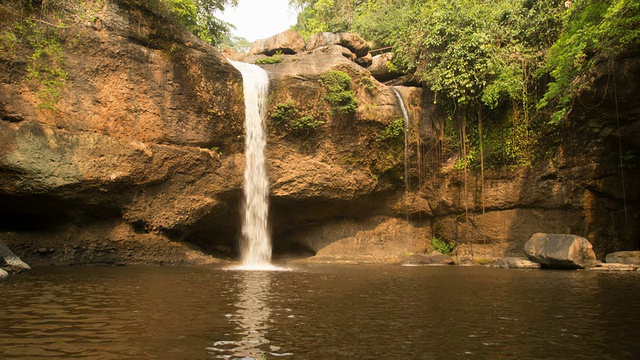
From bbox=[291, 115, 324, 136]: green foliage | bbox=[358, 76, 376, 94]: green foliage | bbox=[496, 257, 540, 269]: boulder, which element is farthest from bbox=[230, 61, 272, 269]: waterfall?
bbox=[496, 257, 540, 269]: boulder

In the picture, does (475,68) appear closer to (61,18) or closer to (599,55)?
(599,55)

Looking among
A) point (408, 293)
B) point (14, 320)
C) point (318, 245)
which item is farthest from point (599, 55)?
point (14, 320)

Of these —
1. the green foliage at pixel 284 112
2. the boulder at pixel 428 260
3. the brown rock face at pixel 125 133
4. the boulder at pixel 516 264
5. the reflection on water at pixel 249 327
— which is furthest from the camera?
the green foliage at pixel 284 112

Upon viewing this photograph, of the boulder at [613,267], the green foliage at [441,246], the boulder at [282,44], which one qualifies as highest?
the boulder at [282,44]

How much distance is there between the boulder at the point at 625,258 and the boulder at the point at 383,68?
1208 cm

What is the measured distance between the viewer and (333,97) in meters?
17.8

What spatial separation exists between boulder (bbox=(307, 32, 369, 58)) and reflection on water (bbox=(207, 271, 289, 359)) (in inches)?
641

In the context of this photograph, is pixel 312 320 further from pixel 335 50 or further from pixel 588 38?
pixel 335 50

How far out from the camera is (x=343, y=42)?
2241cm

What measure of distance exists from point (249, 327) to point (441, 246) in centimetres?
1505

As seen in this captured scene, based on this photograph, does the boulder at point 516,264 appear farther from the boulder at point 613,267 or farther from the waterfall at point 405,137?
the waterfall at point 405,137

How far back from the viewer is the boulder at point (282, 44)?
74.9 ft

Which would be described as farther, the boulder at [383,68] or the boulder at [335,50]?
the boulder at [383,68]

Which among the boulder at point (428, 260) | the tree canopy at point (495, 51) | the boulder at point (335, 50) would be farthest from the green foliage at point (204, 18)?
→ the boulder at point (428, 260)
